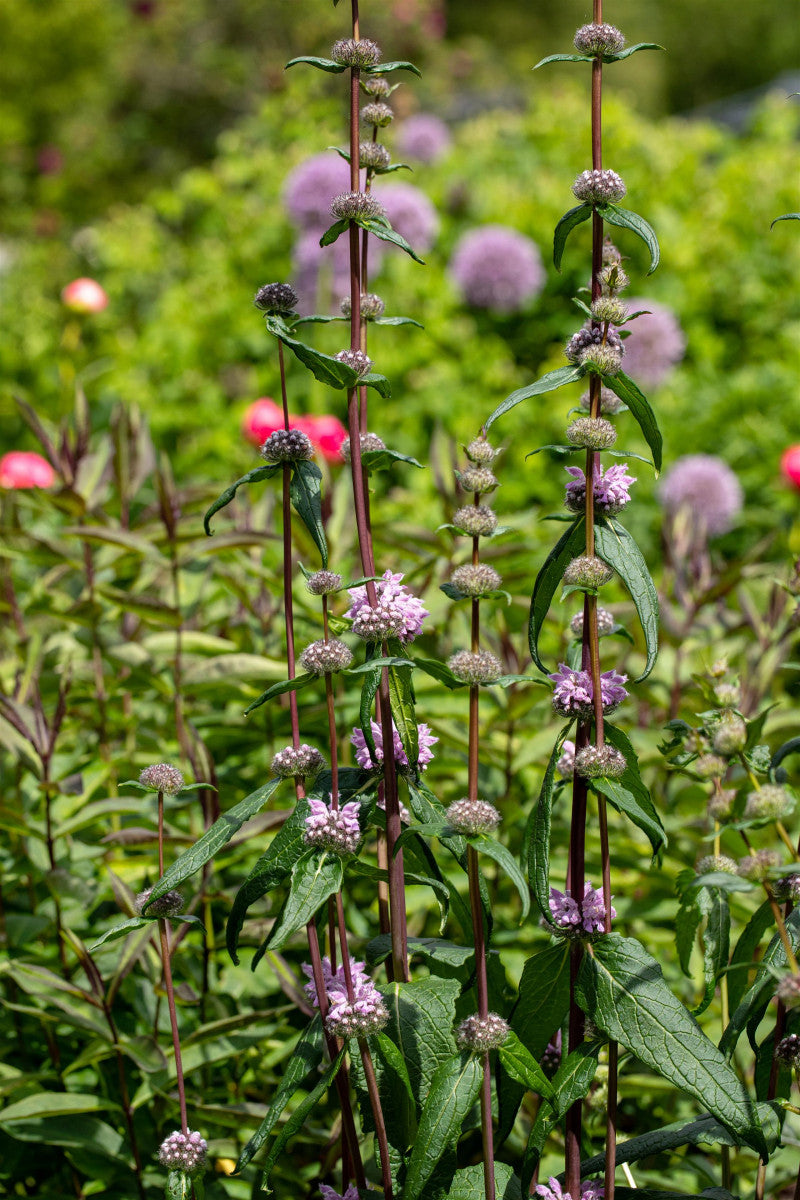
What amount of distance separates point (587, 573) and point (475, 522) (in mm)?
100

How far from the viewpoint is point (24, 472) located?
2.72 m

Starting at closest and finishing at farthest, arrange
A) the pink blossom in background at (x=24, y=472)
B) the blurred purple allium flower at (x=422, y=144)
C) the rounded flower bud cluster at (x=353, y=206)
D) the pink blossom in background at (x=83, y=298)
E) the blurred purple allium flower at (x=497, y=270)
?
the rounded flower bud cluster at (x=353, y=206) < the pink blossom in background at (x=24, y=472) < the pink blossom in background at (x=83, y=298) < the blurred purple allium flower at (x=497, y=270) < the blurred purple allium flower at (x=422, y=144)

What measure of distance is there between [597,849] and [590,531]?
38.7 inches

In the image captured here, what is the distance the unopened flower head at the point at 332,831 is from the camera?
950 millimetres

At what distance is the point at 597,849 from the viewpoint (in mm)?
1825

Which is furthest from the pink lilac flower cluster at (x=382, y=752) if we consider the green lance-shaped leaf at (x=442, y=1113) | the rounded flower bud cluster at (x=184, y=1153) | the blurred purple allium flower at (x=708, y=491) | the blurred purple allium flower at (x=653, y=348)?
the blurred purple allium flower at (x=653, y=348)

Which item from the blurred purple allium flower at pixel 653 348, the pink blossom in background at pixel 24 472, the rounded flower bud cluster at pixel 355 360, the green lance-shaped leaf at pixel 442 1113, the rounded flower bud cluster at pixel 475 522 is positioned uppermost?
the blurred purple allium flower at pixel 653 348

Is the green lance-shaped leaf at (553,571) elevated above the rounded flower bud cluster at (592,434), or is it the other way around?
the rounded flower bud cluster at (592,434)

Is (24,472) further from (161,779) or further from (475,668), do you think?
→ (475,668)

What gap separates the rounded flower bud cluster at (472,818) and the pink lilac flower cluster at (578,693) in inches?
5.0

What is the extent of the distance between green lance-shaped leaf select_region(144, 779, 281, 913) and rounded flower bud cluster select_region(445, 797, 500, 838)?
165 millimetres

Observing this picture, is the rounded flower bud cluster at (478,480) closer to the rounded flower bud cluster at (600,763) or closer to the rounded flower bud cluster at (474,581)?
the rounded flower bud cluster at (474,581)

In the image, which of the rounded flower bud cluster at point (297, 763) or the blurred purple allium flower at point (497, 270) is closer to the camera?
the rounded flower bud cluster at point (297, 763)

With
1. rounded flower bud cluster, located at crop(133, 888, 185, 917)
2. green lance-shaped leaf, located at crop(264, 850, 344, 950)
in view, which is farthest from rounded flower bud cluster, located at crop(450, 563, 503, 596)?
rounded flower bud cluster, located at crop(133, 888, 185, 917)
